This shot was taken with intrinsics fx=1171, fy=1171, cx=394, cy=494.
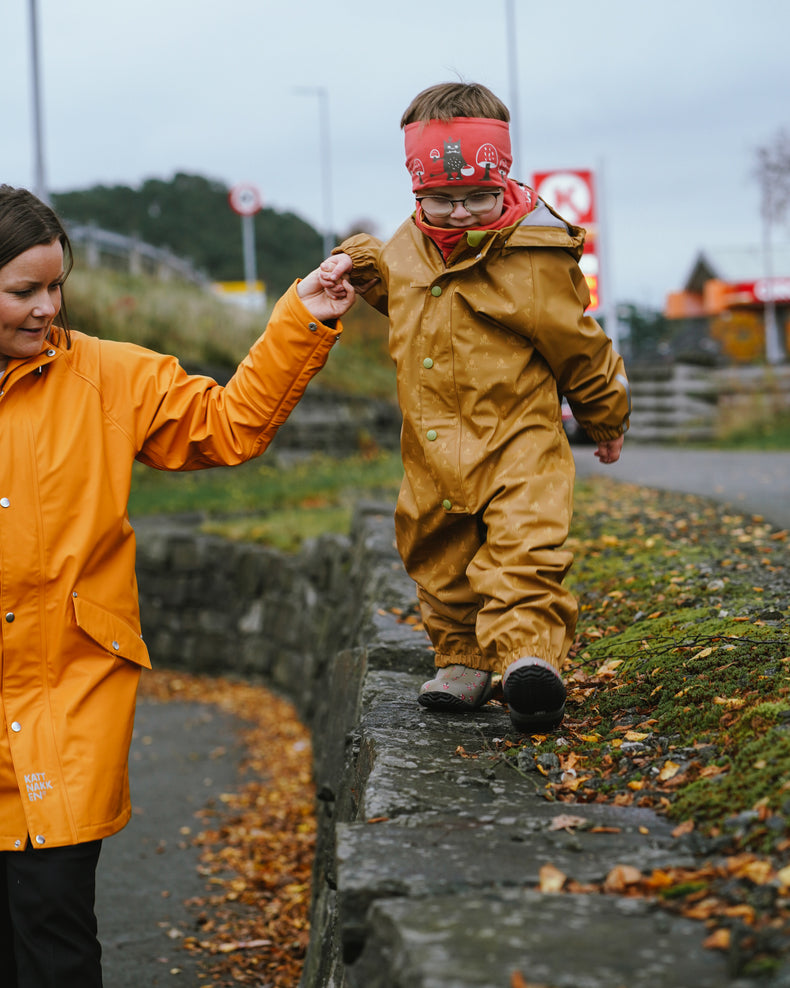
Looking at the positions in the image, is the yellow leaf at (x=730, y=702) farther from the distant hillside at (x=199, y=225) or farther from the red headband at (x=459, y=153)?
the distant hillside at (x=199, y=225)

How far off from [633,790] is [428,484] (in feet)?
3.44

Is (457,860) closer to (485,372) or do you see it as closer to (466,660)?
(466,660)

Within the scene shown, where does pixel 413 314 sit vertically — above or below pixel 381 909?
above

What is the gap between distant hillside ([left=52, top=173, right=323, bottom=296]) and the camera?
176 ft

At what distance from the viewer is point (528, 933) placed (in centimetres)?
181

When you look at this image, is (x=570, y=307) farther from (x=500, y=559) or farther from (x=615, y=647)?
(x=615, y=647)

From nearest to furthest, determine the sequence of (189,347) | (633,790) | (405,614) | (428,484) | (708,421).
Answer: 1. (633,790)
2. (428,484)
3. (405,614)
4. (708,421)
5. (189,347)

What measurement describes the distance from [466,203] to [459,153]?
14cm

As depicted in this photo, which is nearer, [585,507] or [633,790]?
[633,790]

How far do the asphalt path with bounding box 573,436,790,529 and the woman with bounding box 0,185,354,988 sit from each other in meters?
4.14

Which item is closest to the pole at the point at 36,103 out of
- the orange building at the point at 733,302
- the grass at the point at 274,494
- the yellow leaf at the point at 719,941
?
the grass at the point at 274,494

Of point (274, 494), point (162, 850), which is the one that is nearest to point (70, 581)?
point (162, 850)

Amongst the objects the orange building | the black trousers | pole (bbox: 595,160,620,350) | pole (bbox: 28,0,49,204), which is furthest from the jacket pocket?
the orange building

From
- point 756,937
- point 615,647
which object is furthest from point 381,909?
point 615,647
